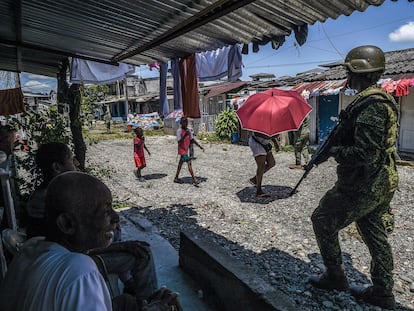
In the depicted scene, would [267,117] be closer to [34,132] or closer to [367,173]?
[367,173]

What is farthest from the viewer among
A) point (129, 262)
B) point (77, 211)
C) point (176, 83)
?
point (176, 83)

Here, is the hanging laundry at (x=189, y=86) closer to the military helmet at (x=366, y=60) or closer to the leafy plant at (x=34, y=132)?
the leafy plant at (x=34, y=132)

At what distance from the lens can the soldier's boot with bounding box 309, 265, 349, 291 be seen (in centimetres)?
314

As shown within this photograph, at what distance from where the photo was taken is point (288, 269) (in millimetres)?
3822

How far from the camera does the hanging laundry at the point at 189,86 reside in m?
5.14

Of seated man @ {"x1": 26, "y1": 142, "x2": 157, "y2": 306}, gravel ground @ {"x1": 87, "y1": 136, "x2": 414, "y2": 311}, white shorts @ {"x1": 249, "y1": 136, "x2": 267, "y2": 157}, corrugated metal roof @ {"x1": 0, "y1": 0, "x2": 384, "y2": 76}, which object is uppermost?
corrugated metal roof @ {"x1": 0, "y1": 0, "x2": 384, "y2": 76}

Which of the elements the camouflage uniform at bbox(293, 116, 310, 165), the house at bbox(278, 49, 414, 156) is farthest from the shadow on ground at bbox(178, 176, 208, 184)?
the house at bbox(278, 49, 414, 156)

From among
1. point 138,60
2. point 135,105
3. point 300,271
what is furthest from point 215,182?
point 135,105

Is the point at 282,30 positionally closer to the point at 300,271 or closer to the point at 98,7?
the point at 98,7

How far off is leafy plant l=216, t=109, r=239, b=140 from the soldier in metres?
14.3

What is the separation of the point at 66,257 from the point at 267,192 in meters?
6.43

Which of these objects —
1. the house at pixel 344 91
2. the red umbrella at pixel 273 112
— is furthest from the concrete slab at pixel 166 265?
the house at pixel 344 91

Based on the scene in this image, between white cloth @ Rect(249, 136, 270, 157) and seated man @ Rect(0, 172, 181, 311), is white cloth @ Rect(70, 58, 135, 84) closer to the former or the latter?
white cloth @ Rect(249, 136, 270, 157)

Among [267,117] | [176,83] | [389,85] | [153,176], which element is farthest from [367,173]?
[389,85]
